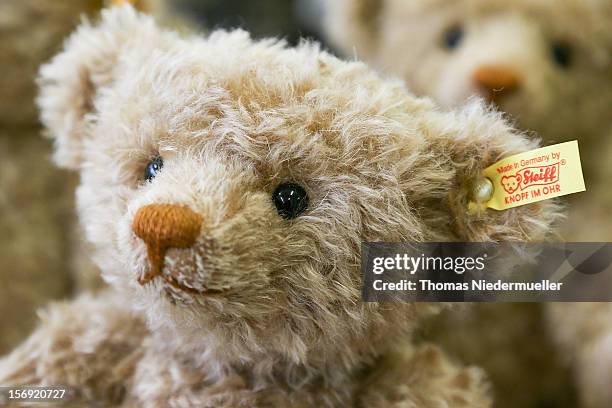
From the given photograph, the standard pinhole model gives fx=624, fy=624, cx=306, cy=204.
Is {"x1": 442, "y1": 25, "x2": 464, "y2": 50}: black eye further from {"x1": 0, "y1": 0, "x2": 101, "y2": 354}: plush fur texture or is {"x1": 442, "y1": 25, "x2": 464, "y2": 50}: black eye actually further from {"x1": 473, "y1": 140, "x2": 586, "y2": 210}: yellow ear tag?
{"x1": 0, "y1": 0, "x2": 101, "y2": 354}: plush fur texture

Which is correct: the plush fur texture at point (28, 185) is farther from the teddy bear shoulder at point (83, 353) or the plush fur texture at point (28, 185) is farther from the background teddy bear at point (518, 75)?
the background teddy bear at point (518, 75)

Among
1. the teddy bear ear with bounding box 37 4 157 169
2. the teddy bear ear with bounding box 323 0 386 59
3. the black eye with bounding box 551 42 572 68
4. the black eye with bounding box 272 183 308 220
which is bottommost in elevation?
the black eye with bounding box 272 183 308 220

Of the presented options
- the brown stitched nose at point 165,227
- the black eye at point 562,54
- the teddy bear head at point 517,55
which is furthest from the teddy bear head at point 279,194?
the black eye at point 562,54

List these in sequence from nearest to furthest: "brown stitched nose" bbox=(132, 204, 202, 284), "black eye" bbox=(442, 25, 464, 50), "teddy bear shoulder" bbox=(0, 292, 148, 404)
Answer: "brown stitched nose" bbox=(132, 204, 202, 284) → "teddy bear shoulder" bbox=(0, 292, 148, 404) → "black eye" bbox=(442, 25, 464, 50)

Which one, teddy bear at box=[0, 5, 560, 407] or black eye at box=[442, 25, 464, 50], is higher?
black eye at box=[442, 25, 464, 50]

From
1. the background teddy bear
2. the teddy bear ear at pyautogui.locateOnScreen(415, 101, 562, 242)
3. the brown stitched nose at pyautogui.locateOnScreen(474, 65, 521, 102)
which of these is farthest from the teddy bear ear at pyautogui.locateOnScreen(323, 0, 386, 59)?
the teddy bear ear at pyautogui.locateOnScreen(415, 101, 562, 242)

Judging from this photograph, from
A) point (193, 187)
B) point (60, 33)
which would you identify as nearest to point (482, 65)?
point (193, 187)

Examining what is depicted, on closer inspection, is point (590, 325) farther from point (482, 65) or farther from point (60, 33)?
point (60, 33)

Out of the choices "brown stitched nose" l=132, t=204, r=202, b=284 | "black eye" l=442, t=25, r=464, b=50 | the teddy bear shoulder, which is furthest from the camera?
"black eye" l=442, t=25, r=464, b=50
